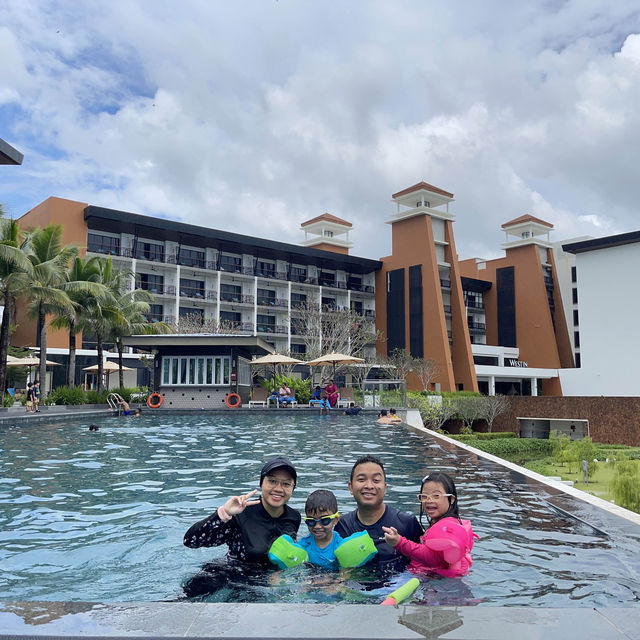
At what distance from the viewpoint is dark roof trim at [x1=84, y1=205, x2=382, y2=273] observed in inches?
1699

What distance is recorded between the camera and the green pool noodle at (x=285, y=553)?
3.80 metres

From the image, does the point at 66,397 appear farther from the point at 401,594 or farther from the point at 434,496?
the point at 401,594

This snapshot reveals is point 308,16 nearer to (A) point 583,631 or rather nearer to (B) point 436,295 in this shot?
(A) point 583,631

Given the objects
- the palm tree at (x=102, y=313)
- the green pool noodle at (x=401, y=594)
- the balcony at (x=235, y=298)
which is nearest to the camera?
the green pool noodle at (x=401, y=594)

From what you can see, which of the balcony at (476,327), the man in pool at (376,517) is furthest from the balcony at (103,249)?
the man in pool at (376,517)

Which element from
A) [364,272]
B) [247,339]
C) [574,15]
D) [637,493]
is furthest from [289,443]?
[364,272]

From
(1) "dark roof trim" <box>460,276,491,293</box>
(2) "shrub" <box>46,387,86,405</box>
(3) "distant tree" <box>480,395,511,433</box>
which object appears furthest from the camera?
(1) "dark roof trim" <box>460,276,491,293</box>

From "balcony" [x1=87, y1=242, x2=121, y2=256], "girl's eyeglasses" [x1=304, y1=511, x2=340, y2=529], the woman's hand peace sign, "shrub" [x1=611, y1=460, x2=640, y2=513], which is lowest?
"shrub" [x1=611, y1=460, x2=640, y2=513]

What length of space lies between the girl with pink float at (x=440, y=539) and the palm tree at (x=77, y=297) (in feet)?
85.4

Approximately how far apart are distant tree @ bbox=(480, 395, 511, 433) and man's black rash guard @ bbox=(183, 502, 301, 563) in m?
35.0

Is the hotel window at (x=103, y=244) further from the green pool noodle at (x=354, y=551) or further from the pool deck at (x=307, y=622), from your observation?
the pool deck at (x=307, y=622)

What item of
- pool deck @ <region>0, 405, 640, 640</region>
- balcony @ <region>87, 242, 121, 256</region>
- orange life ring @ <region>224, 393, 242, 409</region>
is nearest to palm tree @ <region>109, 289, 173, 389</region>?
orange life ring @ <region>224, 393, 242, 409</region>

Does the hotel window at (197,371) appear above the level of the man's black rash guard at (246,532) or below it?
above

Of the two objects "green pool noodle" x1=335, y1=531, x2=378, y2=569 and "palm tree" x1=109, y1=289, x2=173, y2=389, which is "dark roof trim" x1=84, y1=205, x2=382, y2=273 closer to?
"palm tree" x1=109, y1=289, x2=173, y2=389
